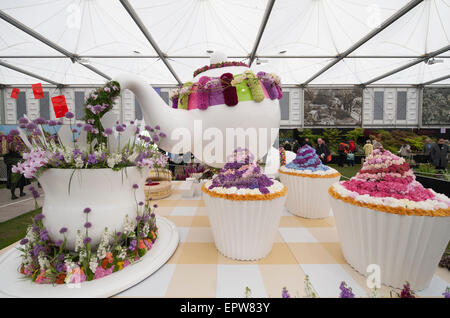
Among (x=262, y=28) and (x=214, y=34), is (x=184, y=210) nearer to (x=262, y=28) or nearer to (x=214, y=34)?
(x=262, y=28)

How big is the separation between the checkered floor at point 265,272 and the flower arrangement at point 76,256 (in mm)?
188

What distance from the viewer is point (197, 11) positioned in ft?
17.1

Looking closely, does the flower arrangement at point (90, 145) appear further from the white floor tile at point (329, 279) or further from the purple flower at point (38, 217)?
the white floor tile at point (329, 279)

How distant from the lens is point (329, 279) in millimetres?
1108

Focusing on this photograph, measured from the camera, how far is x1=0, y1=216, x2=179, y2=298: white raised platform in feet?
3.00

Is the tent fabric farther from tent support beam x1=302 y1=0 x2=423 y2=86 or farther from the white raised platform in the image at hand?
the white raised platform

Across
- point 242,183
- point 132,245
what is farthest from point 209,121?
point 132,245

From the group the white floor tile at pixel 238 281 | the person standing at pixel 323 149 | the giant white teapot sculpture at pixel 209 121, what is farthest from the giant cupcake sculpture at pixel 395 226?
the person standing at pixel 323 149

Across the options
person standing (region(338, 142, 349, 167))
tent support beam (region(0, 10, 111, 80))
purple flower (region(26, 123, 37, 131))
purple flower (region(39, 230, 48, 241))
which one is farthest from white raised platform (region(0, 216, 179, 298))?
person standing (region(338, 142, 349, 167))

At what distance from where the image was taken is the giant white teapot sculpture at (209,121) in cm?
150

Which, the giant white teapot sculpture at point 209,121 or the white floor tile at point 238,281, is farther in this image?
the giant white teapot sculpture at point 209,121

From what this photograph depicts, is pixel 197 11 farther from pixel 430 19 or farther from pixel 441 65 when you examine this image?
pixel 441 65

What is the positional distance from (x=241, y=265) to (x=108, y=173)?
103 cm

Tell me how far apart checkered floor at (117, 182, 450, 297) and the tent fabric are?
5.67 meters
